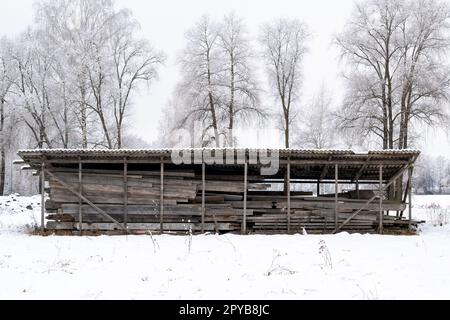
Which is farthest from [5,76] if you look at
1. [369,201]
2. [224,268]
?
[224,268]

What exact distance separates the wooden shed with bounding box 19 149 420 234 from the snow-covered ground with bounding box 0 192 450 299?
1725mm

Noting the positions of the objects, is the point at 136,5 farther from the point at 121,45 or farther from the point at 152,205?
the point at 152,205

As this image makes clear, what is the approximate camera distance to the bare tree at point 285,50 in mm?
26578

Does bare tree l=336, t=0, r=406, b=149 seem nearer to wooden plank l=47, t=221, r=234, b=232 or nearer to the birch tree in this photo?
the birch tree

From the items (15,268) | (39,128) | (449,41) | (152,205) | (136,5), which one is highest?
(136,5)

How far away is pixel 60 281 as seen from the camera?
7.09 meters

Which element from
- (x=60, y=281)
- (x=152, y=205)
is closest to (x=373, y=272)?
(x=60, y=281)

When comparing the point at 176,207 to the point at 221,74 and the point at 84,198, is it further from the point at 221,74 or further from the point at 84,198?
the point at 221,74

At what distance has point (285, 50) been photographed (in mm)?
26625

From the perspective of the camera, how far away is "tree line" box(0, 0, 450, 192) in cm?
2116

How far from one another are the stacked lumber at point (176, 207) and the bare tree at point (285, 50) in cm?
1136

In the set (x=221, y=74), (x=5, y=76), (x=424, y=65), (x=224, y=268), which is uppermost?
(x=5, y=76)

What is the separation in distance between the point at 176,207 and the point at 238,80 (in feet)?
41.2
